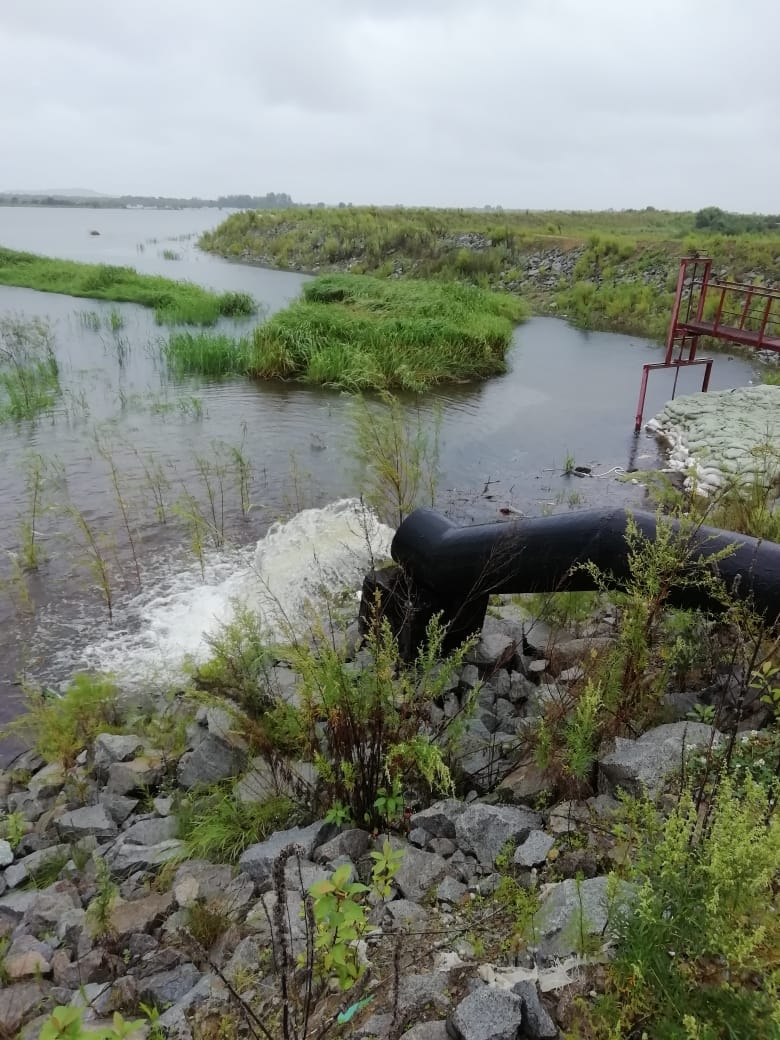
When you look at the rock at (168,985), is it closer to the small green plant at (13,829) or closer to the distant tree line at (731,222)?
the small green plant at (13,829)

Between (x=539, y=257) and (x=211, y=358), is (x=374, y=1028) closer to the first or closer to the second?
(x=211, y=358)

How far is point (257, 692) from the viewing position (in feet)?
11.9

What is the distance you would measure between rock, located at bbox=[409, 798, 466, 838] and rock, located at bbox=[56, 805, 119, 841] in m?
1.69

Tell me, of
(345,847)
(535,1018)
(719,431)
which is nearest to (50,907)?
(345,847)

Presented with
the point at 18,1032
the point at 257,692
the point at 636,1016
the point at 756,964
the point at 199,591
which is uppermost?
the point at 756,964

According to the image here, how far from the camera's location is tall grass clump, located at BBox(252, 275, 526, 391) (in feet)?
43.8

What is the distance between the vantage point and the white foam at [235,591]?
5.26 meters

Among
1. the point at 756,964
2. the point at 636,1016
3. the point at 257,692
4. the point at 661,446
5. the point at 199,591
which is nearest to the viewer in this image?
the point at 756,964

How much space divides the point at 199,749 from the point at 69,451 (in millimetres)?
7363

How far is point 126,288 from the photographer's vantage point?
72.0ft

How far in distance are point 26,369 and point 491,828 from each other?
13.7m

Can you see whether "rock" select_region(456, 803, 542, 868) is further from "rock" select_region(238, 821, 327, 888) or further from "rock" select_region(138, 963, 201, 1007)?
"rock" select_region(138, 963, 201, 1007)

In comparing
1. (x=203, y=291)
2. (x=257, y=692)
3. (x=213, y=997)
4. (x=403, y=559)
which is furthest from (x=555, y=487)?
(x=203, y=291)

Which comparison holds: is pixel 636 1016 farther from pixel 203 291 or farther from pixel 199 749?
pixel 203 291
